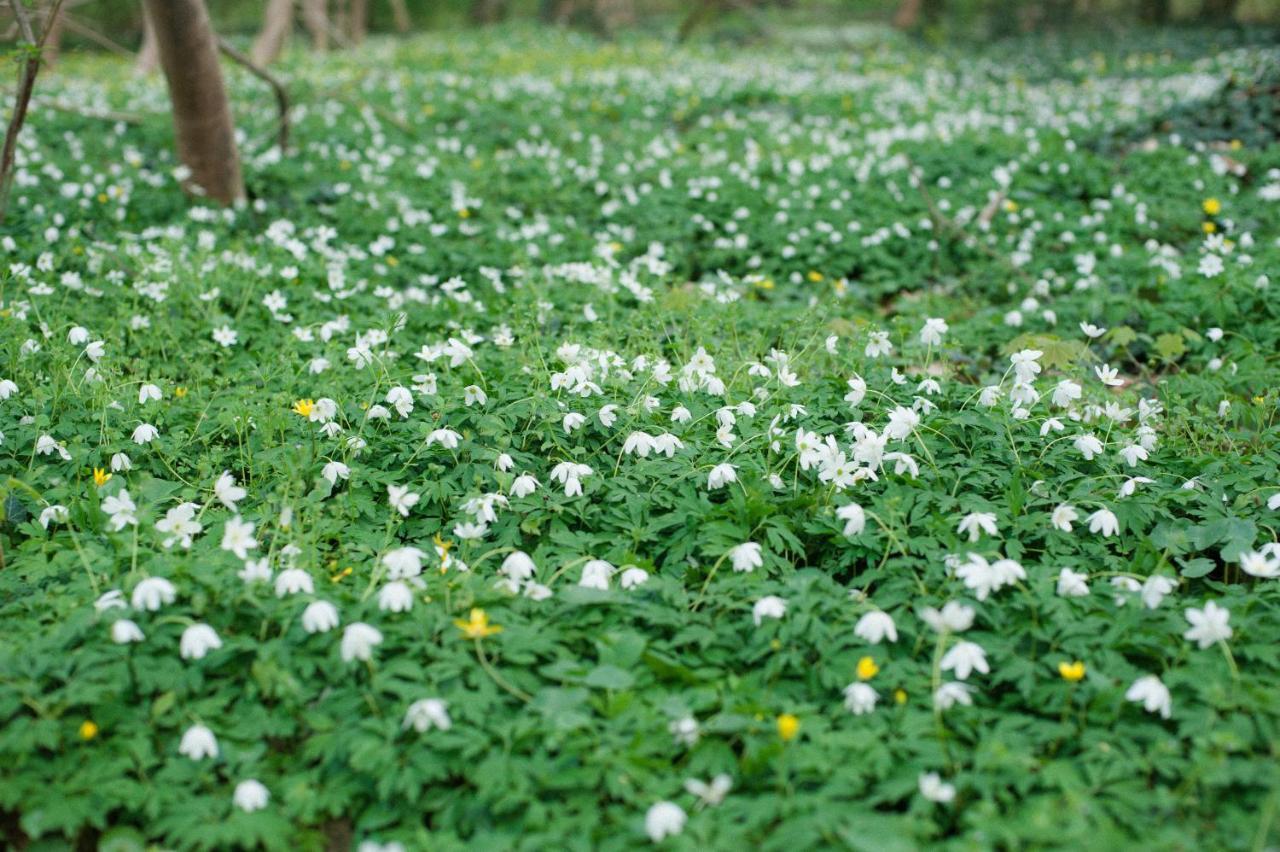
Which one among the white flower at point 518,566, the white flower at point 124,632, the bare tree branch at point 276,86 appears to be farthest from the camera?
the bare tree branch at point 276,86

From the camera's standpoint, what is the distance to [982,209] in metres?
Answer: 6.91

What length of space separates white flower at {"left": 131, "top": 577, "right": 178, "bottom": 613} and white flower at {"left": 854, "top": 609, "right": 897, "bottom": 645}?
5.95ft

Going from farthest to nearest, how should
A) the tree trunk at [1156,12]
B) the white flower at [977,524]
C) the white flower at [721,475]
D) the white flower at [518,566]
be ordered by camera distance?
the tree trunk at [1156,12] → the white flower at [721,475] → the white flower at [977,524] → the white flower at [518,566]

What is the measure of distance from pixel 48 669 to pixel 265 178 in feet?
18.0

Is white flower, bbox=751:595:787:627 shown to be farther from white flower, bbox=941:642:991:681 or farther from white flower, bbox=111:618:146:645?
white flower, bbox=111:618:146:645

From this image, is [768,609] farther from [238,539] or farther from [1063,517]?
[238,539]

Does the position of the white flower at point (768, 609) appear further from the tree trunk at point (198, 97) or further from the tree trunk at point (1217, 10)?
the tree trunk at point (1217, 10)

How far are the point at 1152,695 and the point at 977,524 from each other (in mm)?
738

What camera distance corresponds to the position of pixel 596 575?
2.82m

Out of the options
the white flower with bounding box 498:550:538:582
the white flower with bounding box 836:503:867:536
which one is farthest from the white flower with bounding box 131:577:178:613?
the white flower with bounding box 836:503:867:536

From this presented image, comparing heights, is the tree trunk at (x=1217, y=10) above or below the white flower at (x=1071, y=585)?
above

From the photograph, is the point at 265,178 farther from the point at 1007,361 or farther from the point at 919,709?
the point at 919,709

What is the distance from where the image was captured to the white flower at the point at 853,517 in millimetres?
2947

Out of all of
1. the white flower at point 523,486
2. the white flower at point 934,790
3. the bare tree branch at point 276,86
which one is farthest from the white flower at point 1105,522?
the bare tree branch at point 276,86
